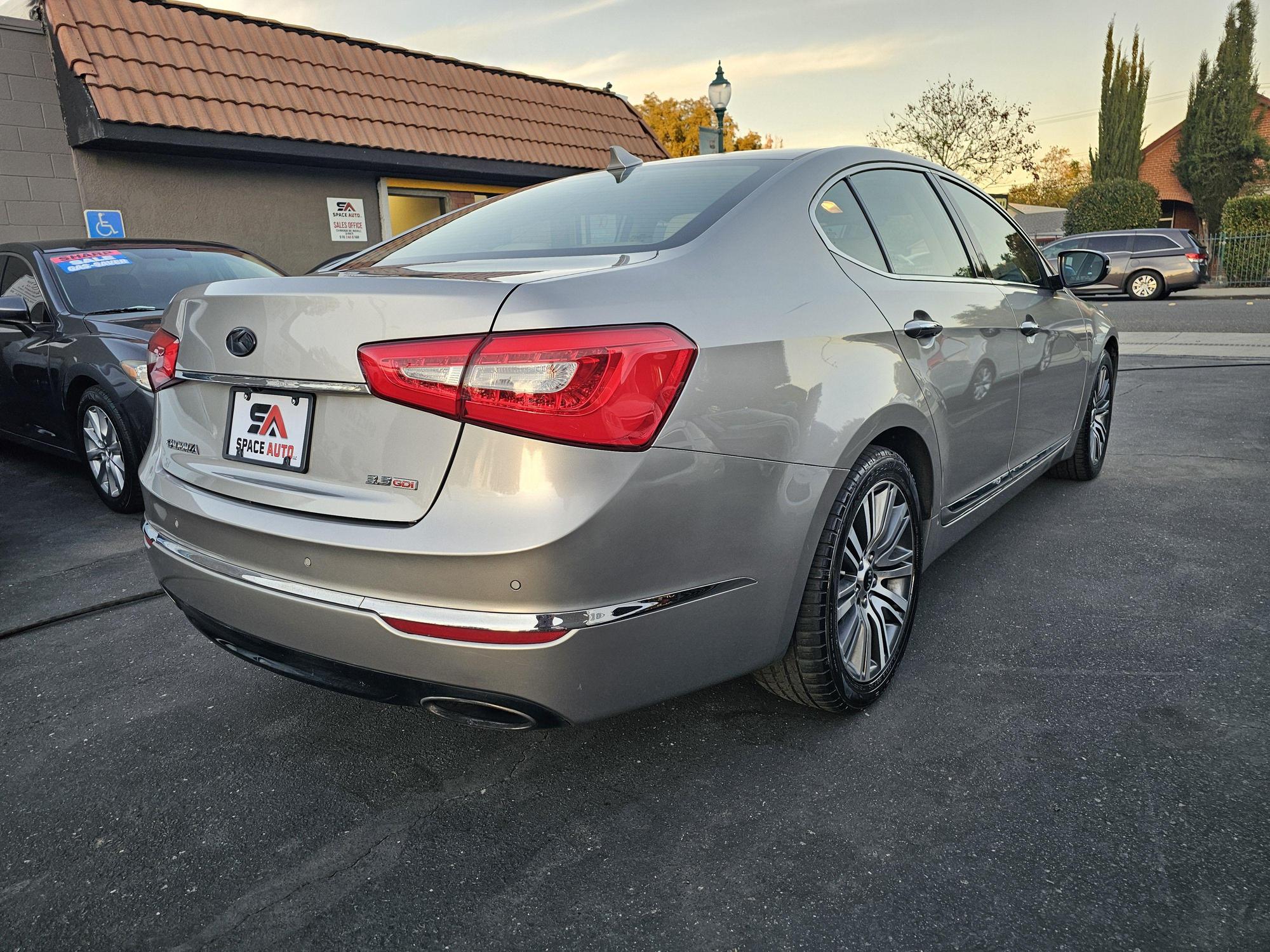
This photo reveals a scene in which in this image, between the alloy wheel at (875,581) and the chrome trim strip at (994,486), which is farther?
the chrome trim strip at (994,486)

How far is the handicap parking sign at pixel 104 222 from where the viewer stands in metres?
9.67

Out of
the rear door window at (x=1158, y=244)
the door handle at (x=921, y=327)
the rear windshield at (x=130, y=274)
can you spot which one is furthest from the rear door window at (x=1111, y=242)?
the door handle at (x=921, y=327)

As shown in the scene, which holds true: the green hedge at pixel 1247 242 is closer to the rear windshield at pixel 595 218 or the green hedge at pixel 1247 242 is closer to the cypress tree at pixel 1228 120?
the cypress tree at pixel 1228 120

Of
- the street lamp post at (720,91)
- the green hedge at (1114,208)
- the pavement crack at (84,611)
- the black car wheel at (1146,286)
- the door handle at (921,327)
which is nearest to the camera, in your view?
the door handle at (921,327)

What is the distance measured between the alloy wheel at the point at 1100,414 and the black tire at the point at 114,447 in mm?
5014

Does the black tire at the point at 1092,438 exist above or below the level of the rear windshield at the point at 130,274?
below

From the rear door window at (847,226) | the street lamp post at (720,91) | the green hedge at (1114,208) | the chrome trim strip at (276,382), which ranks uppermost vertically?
the street lamp post at (720,91)

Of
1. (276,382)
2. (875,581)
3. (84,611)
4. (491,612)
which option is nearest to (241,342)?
(276,382)

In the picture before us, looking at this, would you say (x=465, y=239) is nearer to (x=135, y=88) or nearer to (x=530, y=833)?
(x=530, y=833)

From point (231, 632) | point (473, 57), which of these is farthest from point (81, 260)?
point (473, 57)

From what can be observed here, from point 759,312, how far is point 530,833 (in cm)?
134

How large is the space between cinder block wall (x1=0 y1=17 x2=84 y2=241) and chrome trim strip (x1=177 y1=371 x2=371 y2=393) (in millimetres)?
9029

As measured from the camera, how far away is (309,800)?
2354 mm

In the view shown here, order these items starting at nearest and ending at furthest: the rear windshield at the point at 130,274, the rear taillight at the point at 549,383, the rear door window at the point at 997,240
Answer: the rear taillight at the point at 549,383 < the rear door window at the point at 997,240 < the rear windshield at the point at 130,274
